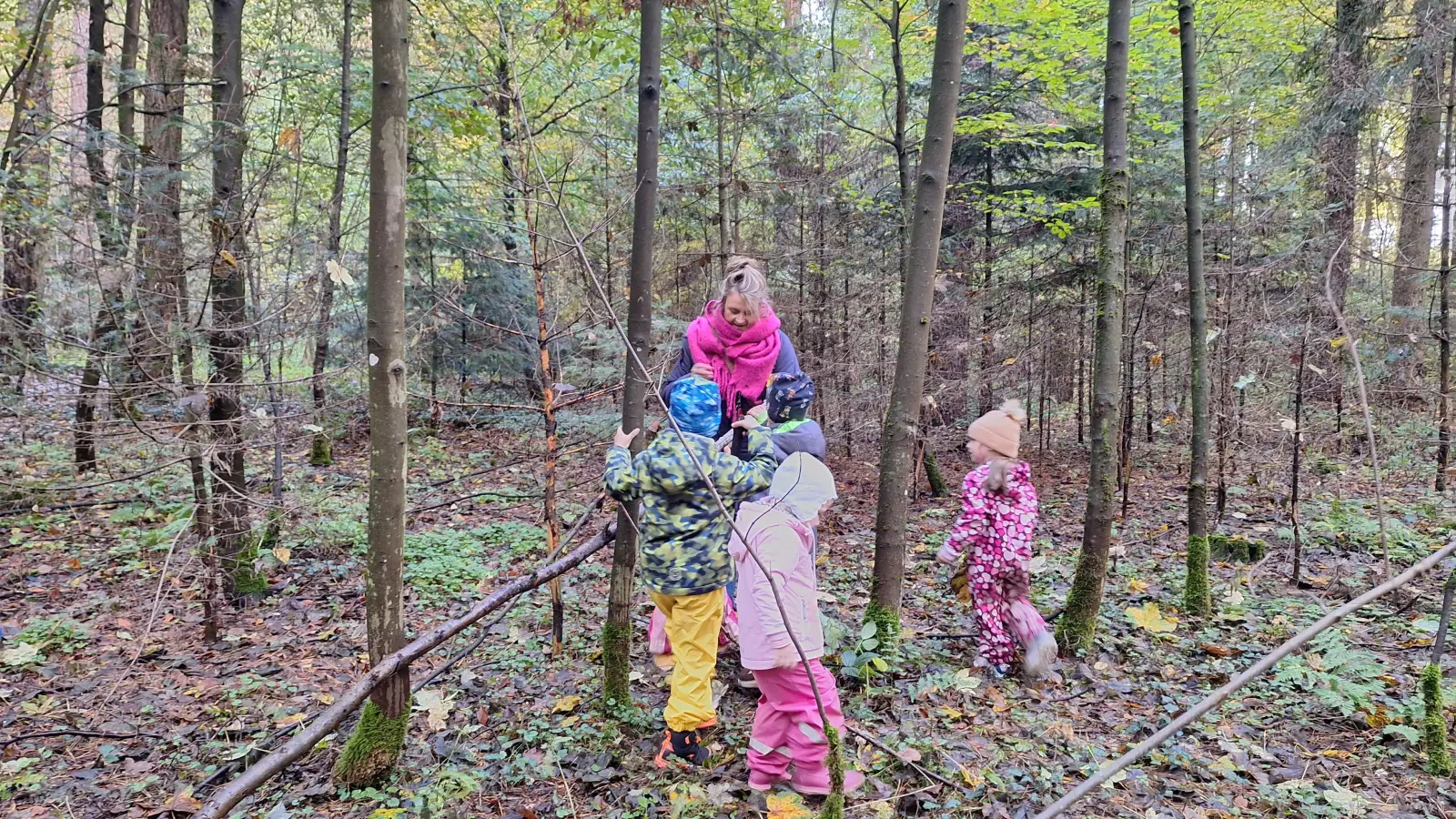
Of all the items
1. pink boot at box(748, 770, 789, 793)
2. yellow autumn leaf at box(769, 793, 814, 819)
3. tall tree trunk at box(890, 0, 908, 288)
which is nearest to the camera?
yellow autumn leaf at box(769, 793, 814, 819)

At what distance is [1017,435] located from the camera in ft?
15.4

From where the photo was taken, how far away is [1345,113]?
10.6 meters

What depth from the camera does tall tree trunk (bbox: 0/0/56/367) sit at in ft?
20.7

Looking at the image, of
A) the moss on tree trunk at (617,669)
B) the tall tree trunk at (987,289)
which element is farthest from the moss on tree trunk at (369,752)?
the tall tree trunk at (987,289)

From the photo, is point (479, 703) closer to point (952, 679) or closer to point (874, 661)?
point (874, 661)

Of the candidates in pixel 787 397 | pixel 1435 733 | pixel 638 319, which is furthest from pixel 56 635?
pixel 1435 733

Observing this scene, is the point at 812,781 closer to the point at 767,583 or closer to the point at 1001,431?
the point at 767,583

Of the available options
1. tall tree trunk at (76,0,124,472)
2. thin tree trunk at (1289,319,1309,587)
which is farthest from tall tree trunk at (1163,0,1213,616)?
tall tree trunk at (76,0,124,472)

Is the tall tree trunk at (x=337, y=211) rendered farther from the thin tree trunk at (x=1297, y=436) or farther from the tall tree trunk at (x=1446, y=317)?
the tall tree trunk at (x=1446, y=317)

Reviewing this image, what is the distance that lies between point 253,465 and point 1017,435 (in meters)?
8.72

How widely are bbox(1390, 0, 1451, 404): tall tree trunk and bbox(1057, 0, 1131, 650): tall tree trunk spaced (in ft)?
20.8

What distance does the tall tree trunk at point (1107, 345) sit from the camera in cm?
466

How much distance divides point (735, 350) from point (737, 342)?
59mm

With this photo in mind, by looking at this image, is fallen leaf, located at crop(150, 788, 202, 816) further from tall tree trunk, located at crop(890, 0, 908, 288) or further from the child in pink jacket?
tall tree trunk, located at crop(890, 0, 908, 288)
